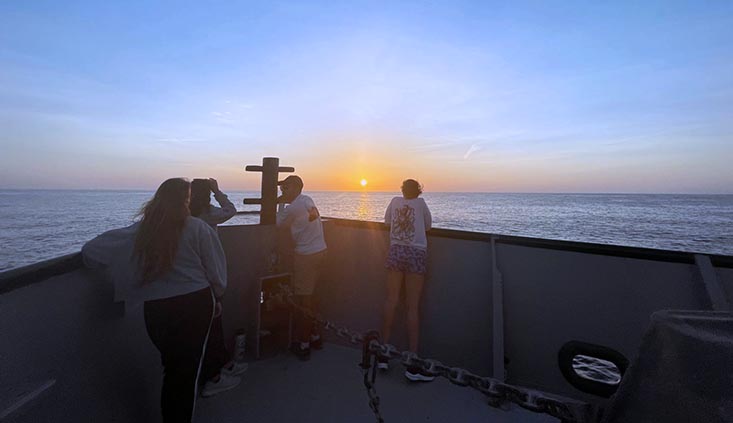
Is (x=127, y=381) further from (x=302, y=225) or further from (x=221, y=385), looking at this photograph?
(x=302, y=225)

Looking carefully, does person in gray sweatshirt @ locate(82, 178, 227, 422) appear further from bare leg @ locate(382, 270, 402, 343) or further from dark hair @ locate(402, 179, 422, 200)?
dark hair @ locate(402, 179, 422, 200)

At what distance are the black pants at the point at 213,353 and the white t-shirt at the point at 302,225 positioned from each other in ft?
3.53

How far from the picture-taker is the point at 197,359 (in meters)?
2.20

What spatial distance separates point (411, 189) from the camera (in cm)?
363

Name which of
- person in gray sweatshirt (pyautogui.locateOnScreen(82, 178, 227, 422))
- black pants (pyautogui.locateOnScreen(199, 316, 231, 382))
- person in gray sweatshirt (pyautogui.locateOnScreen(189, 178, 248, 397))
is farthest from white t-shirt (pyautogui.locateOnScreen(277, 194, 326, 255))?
person in gray sweatshirt (pyautogui.locateOnScreen(82, 178, 227, 422))

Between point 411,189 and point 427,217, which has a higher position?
point 411,189

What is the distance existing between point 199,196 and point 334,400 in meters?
2.08

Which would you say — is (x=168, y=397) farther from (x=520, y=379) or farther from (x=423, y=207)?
(x=520, y=379)

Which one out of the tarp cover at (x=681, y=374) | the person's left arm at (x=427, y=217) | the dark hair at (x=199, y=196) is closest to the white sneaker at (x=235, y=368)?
the dark hair at (x=199, y=196)

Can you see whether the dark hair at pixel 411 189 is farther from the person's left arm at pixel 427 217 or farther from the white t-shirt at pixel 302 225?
the white t-shirt at pixel 302 225

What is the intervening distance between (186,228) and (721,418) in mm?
2331

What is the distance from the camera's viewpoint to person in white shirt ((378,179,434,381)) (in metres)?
3.50

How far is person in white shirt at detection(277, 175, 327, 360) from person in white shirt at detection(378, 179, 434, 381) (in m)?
0.80

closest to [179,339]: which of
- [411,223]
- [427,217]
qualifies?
[411,223]
